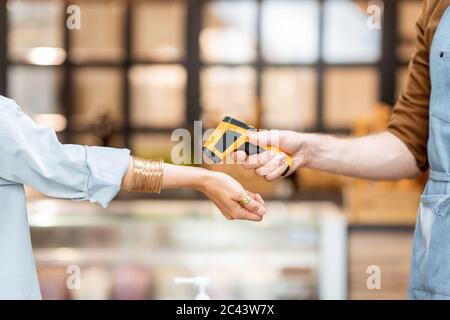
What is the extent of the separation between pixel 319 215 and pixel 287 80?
60.6 inches

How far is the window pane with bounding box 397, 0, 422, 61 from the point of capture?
4.20 meters

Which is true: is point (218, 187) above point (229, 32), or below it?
below

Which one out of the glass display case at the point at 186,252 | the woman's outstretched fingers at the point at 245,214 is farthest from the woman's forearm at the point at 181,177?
the glass display case at the point at 186,252

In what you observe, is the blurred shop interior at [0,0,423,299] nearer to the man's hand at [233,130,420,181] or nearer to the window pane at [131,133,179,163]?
the window pane at [131,133,179,163]

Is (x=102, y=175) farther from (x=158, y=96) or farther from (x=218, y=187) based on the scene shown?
(x=158, y=96)

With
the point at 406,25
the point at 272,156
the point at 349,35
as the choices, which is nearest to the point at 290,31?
the point at 349,35

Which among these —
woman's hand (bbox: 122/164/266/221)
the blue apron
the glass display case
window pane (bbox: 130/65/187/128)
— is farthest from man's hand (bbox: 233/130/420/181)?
window pane (bbox: 130/65/187/128)

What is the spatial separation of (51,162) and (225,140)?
0.35 metres

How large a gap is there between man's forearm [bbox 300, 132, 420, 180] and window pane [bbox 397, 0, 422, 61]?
2619mm

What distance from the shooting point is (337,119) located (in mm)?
4316

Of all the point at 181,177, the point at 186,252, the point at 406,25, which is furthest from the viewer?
the point at 406,25

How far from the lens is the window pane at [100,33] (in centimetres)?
427

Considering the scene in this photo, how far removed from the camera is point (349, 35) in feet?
13.9
